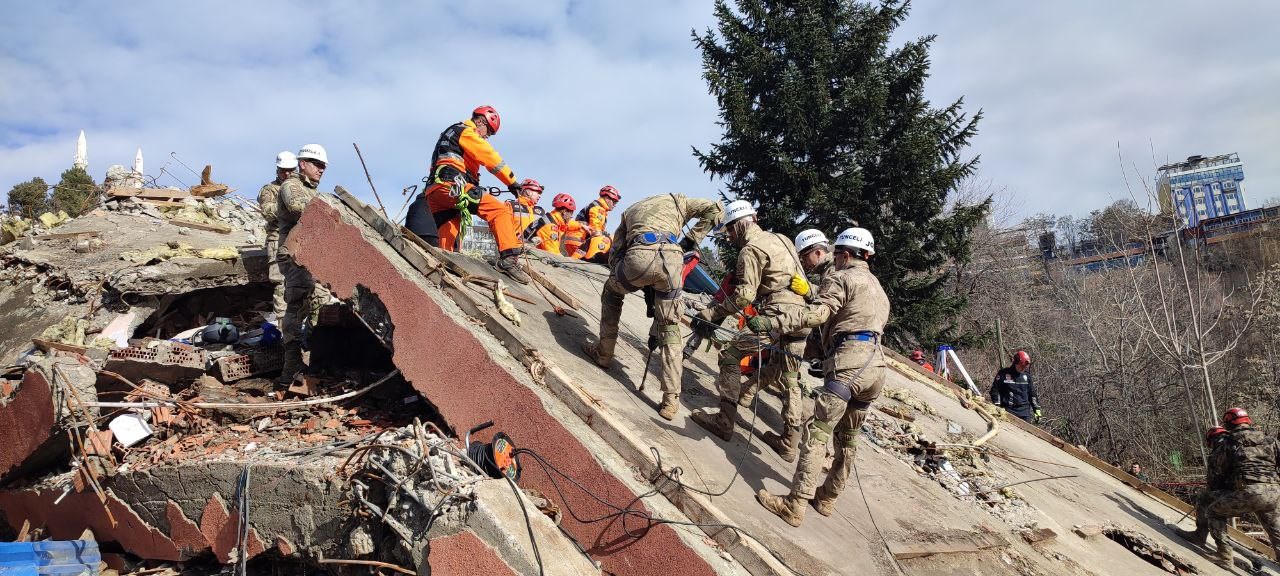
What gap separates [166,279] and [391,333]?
13.0 feet

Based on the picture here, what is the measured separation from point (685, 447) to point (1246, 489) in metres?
7.08

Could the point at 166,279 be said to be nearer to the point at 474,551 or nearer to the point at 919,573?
the point at 474,551

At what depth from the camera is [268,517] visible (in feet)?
14.8

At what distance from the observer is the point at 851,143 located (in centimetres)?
1577

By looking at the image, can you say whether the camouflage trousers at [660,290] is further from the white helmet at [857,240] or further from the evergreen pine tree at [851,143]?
the evergreen pine tree at [851,143]

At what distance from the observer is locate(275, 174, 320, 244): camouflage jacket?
6.82m

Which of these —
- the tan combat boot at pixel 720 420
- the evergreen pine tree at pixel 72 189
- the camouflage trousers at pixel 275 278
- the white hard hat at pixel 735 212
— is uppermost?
the evergreen pine tree at pixel 72 189

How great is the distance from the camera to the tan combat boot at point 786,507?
465cm

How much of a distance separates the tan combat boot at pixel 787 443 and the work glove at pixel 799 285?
1.12m

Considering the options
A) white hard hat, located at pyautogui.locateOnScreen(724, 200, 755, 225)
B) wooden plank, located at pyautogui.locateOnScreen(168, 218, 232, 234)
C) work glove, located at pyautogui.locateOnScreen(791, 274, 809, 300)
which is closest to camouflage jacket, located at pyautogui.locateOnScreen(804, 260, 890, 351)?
work glove, located at pyautogui.locateOnScreen(791, 274, 809, 300)

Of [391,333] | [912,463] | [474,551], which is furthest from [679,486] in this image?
[912,463]

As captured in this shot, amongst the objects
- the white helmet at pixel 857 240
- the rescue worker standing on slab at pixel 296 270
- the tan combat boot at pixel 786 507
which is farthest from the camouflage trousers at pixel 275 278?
the white helmet at pixel 857 240

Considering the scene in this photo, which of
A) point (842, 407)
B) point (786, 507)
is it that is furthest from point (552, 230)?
point (786, 507)

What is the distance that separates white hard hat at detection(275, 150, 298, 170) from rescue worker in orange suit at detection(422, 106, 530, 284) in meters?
1.44
